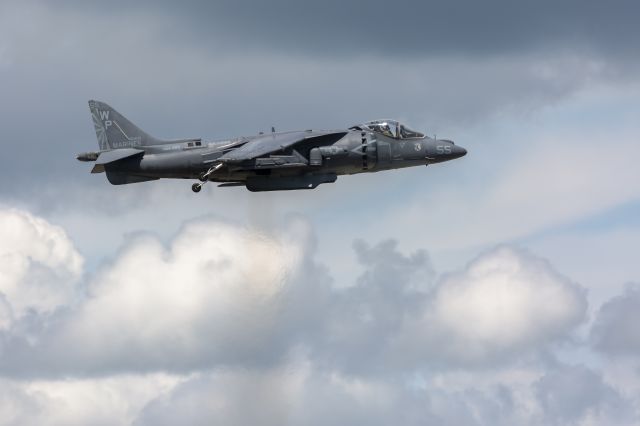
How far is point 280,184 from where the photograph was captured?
81.9m

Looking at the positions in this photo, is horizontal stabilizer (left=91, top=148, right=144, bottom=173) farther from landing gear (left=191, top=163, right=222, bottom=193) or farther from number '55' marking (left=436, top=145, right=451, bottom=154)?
number '55' marking (left=436, top=145, right=451, bottom=154)

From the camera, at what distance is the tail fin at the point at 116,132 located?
83000 mm

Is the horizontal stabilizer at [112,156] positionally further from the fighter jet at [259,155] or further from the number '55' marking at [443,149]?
the number '55' marking at [443,149]

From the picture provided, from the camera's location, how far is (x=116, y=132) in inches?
3290

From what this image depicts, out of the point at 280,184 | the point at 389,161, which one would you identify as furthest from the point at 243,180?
the point at 389,161

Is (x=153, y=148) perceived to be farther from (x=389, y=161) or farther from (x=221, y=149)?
(x=389, y=161)

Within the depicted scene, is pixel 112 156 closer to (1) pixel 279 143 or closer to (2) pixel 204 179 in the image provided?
(2) pixel 204 179

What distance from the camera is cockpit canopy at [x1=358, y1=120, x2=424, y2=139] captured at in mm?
83375

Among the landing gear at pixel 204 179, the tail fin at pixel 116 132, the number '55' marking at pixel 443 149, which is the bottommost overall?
the landing gear at pixel 204 179

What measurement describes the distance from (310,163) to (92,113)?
1357 centimetres

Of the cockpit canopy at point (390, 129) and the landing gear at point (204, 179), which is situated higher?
the cockpit canopy at point (390, 129)

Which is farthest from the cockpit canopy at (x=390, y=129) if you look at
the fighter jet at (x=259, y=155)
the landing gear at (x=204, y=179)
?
the landing gear at (x=204, y=179)

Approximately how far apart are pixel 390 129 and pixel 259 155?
8.64 m

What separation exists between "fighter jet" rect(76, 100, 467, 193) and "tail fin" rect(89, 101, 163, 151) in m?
0.06
